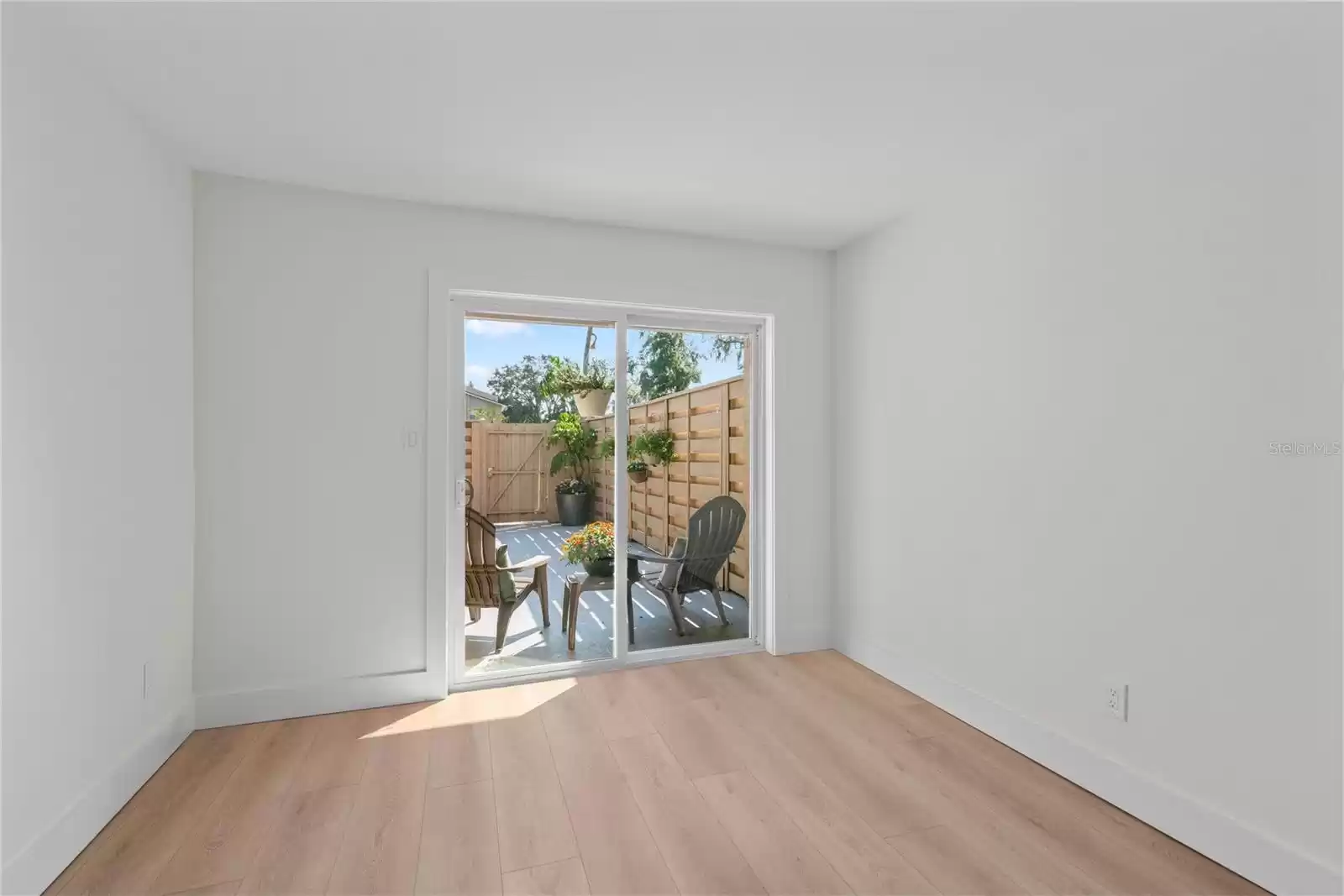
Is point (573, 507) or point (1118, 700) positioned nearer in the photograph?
point (1118, 700)

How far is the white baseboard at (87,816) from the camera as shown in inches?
65.3

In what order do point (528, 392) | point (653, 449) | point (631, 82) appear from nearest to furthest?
point (631, 82), point (528, 392), point (653, 449)

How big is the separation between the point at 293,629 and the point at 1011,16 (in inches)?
135

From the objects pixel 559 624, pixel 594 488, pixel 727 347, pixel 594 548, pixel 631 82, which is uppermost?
pixel 631 82

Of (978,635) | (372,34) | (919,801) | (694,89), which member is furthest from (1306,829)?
(372,34)

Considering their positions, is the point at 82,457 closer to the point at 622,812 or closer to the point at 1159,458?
the point at 622,812

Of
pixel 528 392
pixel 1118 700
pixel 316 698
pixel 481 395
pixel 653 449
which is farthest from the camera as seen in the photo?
pixel 653 449

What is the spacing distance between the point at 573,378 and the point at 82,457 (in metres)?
2.01

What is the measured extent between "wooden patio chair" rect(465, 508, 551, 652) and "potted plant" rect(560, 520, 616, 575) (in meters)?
0.15

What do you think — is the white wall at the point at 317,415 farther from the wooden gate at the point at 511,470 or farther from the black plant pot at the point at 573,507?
the black plant pot at the point at 573,507

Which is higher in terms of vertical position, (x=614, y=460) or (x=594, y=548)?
(x=614, y=460)

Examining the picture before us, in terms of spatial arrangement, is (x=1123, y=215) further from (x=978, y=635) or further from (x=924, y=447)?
(x=978, y=635)

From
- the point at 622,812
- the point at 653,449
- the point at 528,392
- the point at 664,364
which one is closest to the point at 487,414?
the point at 528,392

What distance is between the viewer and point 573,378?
3.46 meters
